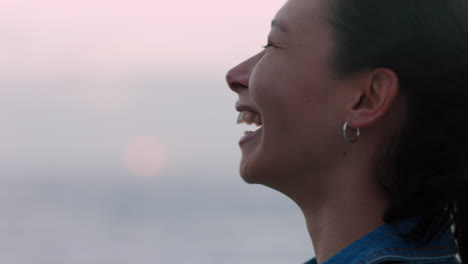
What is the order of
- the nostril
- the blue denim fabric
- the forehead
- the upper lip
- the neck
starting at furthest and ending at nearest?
the nostril → the upper lip → the forehead → the neck → the blue denim fabric

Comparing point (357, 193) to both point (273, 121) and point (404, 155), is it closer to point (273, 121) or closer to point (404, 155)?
point (404, 155)

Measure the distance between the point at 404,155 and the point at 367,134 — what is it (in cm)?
15

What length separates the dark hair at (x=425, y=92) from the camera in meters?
2.12

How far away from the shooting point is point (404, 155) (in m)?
2.18

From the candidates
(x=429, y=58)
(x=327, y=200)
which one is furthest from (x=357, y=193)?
(x=429, y=58)

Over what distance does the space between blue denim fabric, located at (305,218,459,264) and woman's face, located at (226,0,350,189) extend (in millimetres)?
290

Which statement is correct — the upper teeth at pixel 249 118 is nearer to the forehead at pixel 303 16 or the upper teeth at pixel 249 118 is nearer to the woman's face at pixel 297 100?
the woman's face at pixel 297 100

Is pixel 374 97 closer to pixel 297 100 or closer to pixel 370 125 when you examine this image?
pixel 370 125

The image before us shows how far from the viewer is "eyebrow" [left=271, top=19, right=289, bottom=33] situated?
243 centimetres

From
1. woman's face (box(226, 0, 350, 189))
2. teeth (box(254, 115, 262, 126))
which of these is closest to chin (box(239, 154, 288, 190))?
woman's face (box(226, 0, 350, 189))

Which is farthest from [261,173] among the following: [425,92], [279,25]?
[425,92]

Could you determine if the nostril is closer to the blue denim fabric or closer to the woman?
the woman

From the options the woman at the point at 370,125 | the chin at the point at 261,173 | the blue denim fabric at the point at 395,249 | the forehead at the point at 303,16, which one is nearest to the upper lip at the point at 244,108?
the woman at the point at 370,125

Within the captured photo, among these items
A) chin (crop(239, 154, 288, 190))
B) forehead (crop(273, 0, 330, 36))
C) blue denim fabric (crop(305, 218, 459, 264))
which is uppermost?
forehead (crop(273, 0, 330, 36))
